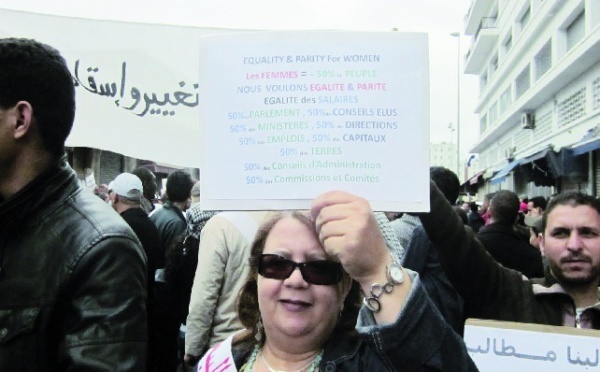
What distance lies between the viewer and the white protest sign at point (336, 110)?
4.78ft

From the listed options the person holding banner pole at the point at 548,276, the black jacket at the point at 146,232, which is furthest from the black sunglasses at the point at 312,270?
the black jacket at the point at 146,232

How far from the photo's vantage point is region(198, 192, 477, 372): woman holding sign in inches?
51.5

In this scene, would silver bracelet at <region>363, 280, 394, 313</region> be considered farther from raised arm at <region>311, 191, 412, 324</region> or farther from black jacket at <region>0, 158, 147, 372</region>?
black jacket at <region>0, 158, 147, 372</region>

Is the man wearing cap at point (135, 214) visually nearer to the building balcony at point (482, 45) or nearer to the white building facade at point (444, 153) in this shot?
the building balcony at point (482, 45)

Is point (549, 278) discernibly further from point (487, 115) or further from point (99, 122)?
point (487, 115)

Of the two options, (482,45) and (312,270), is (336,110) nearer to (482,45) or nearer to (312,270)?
(312,270)

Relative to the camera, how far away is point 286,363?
1780 millimetres

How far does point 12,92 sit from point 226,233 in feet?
6.12

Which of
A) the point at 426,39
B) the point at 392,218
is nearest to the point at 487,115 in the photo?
the point at 392,218

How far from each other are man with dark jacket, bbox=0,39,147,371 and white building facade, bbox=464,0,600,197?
41.3ft

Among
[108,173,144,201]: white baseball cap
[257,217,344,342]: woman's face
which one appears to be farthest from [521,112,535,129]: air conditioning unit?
[257,217,344,342]: woman's face

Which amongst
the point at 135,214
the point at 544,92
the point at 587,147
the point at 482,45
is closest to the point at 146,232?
the point at 135,214

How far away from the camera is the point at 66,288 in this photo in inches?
64.2

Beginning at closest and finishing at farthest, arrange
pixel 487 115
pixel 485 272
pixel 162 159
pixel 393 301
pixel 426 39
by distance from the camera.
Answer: pixel 393 301 → pixel 426 39 → pixel 485 272 → pixel 162 159 → pixel 487 115
